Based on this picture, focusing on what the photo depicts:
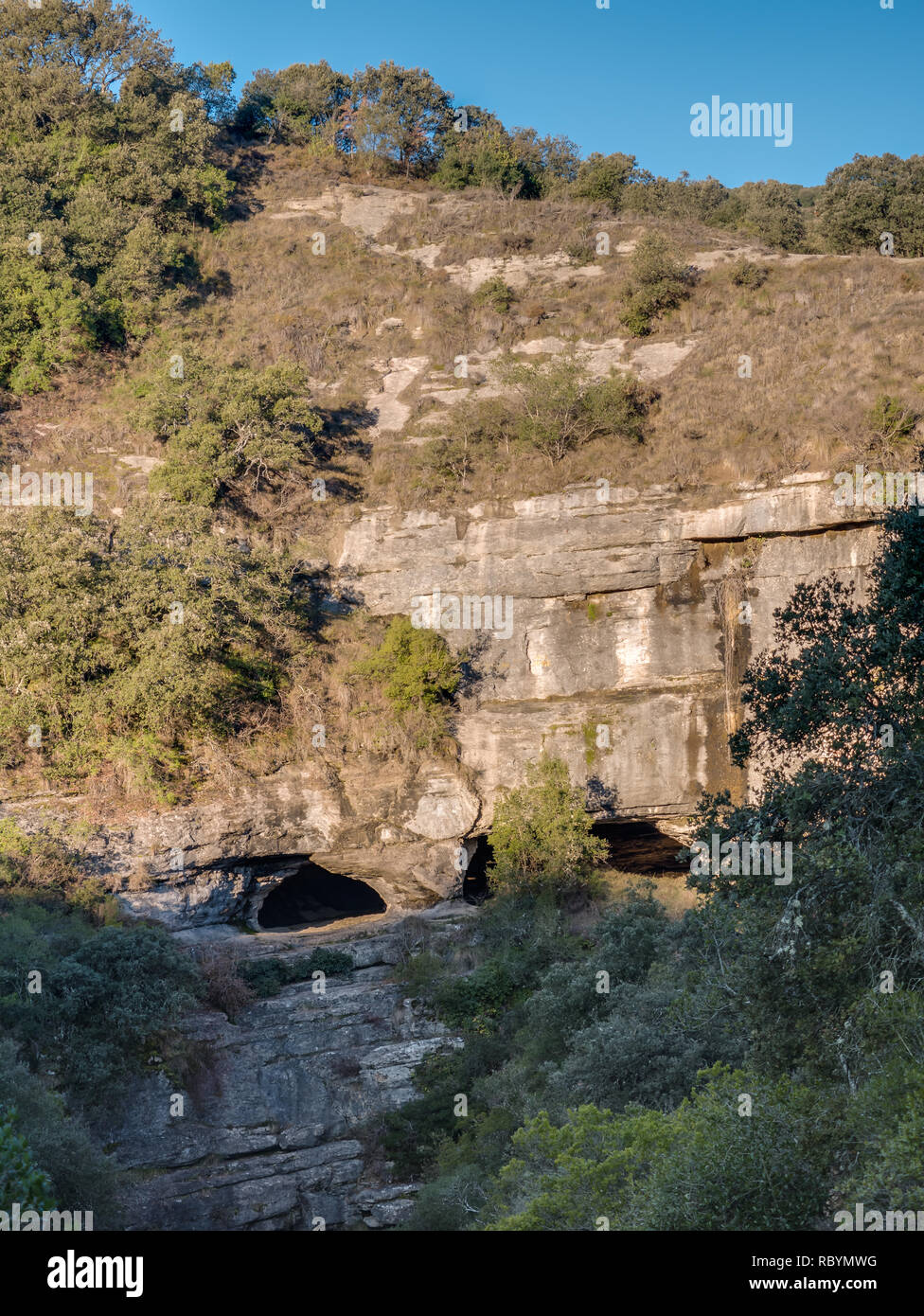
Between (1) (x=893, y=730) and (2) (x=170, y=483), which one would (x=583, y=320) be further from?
(1) (x=893, y=730)

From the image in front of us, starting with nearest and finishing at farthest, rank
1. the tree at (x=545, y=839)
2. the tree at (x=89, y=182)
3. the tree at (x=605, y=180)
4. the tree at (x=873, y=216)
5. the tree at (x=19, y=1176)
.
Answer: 1. the tree at (x=19, y=1176)
2. the tree at (x=545, y=839)
3. the tree at (x=89, y=182)
4. the tree at (x=873, y=216)
5. the tree at (x=605, y=180)

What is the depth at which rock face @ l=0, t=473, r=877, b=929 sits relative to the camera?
27.0m

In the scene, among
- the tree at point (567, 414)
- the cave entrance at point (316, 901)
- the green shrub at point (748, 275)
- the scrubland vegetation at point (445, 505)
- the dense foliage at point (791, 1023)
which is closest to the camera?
the dense foliage at point (791, 1023)

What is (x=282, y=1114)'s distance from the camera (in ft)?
69.9

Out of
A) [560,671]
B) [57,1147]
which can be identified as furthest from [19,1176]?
[560,671]

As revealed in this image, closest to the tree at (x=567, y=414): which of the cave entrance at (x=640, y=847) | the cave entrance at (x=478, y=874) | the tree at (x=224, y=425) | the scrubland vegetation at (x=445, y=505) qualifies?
the scrubland vegetation at (x=445, y=505)

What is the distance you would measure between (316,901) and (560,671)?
1038 centimetres

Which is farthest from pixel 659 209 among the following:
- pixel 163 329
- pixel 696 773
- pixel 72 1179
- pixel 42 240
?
pixel 72 1179

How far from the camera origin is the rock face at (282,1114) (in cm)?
1897

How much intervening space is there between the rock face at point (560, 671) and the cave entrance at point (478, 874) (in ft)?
3.19

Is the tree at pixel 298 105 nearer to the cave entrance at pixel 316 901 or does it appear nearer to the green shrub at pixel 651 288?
the green shrub at pixel 651 288

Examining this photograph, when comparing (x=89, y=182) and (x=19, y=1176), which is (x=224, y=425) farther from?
(x=19, y=1176)

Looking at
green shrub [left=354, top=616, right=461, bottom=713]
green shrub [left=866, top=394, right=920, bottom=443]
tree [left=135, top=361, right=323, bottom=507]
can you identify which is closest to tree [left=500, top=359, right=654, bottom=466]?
tree [left=135, top=361, right=323, bottom=507]

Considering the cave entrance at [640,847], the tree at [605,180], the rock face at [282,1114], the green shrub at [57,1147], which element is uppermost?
the tree at [605,180]
